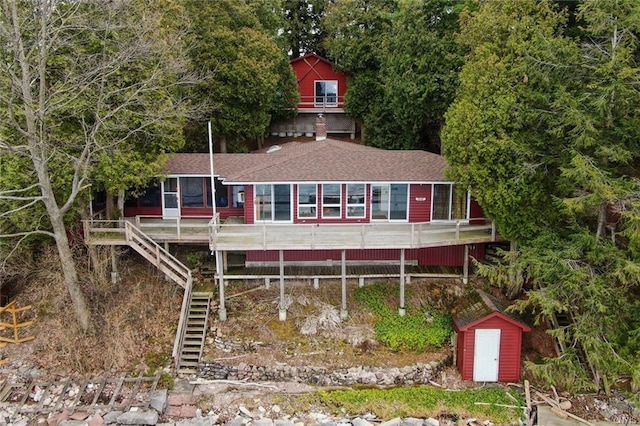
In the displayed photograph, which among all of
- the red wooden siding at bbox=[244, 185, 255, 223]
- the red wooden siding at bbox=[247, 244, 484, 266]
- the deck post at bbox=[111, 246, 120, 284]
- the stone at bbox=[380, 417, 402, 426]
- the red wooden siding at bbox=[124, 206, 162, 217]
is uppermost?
the red wooden siding at bbox=[244, 185, 255, 223]

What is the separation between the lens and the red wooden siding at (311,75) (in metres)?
30.0

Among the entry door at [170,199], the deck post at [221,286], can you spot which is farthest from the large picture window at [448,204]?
the entry door at [170,199]

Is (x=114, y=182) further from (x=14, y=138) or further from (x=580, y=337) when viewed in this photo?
(x=580, y=337)

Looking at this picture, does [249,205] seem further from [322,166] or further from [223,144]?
[223,144]

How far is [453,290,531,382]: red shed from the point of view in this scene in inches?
536

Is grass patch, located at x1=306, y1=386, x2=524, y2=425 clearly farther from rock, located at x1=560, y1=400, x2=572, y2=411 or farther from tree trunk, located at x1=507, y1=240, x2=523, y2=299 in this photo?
tree trunk, located at x1=507, y1=240, x2=523, y2=299

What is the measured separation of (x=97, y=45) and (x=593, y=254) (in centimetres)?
1496

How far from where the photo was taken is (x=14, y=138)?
14227 millimetres

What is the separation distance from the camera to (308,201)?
1645 centimetres

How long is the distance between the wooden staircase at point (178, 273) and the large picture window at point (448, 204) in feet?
26.8

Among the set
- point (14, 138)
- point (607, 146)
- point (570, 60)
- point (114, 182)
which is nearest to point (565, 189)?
point (607, 146)

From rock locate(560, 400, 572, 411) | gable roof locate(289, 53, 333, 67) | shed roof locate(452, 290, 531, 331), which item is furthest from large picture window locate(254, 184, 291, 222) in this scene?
gable roof locate(289, 53, 333, 67)

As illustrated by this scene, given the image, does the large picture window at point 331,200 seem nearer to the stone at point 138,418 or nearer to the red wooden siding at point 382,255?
the red wooden siding at point 382,255

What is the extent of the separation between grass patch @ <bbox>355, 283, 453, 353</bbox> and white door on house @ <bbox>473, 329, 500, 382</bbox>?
132cm
